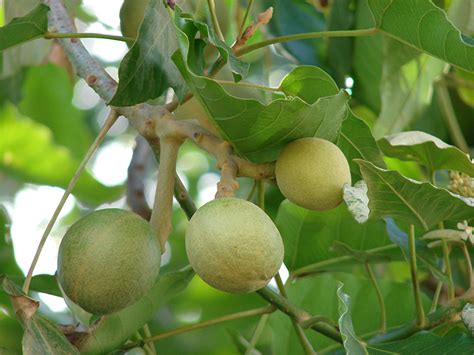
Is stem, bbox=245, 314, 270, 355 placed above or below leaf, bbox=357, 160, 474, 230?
below

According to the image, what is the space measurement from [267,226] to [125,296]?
0.53 feet

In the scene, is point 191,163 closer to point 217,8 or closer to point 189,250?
point 217,8

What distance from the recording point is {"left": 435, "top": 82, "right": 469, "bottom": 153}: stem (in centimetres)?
180

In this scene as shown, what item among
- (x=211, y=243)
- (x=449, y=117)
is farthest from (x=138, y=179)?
(x=211, y=243)

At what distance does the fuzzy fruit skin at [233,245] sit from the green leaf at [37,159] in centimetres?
109

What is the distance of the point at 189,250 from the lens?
0.87 meters

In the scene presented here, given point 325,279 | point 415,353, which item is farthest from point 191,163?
point 415,353

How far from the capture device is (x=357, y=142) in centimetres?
114

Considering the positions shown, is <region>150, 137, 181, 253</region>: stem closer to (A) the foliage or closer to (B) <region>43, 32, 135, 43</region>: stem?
(A) the foliage

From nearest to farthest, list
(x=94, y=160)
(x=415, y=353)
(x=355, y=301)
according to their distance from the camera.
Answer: (x=415, y=353) < (x=355, y=301) < (x=94, y=160)

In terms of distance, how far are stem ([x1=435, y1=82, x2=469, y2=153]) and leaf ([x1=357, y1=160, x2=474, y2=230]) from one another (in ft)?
2.43

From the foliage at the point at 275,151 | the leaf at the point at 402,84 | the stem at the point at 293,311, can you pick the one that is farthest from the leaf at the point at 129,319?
the leaf at the point at 402,84

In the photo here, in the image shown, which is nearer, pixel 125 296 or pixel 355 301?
pixel 125 296

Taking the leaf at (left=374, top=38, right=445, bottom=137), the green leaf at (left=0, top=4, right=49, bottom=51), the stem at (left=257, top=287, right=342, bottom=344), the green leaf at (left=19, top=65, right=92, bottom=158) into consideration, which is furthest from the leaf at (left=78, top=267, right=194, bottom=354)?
the green leaf at (left=19, top=65, right=92, bottom=158)
